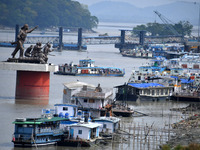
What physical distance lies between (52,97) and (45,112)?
1021cm

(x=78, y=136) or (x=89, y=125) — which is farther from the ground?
(x=89, y=125)

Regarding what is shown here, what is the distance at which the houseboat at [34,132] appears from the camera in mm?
24047

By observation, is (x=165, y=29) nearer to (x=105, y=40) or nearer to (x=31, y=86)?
(x=105, y=40)

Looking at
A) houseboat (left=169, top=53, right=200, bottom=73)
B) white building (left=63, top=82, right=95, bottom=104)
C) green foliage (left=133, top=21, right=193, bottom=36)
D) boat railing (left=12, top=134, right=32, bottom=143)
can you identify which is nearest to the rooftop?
white building (left=63, top=82, right=95, bottom=104)

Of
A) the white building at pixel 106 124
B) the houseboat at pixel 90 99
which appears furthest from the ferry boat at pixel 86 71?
the white building at pixel 106 124

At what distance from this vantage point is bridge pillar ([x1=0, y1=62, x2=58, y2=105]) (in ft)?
112

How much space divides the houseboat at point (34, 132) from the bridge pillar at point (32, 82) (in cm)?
940

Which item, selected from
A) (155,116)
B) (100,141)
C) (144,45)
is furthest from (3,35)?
(100,141)

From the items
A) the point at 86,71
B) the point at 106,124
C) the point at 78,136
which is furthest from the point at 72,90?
the point at 86,71

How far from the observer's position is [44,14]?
132 m

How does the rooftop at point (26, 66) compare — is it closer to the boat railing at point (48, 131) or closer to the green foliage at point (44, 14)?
the boat railing at point (48, 131)

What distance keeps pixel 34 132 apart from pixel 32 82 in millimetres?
10460

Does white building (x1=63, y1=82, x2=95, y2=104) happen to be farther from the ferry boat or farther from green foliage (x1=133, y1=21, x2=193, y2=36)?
green foliage (x1=133, y1=21, x2=193, y2=36)

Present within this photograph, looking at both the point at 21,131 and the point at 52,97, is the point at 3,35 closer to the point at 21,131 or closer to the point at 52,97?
the point at 52,97
